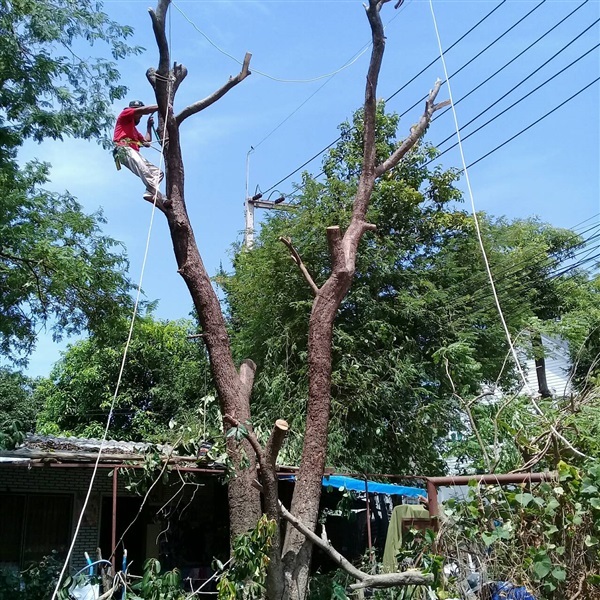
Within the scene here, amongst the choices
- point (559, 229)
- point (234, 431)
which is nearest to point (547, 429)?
point (234, 431)

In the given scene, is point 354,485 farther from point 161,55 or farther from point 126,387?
point 126,387

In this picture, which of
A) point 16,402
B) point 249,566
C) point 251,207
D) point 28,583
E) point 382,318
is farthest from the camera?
point 16,402

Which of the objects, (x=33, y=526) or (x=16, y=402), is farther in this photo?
(x=16, y=402)

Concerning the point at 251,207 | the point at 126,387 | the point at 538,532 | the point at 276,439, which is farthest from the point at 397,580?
the point at 126,387

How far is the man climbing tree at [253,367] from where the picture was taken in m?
5.15

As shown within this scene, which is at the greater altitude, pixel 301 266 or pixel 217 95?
pixel 217 95

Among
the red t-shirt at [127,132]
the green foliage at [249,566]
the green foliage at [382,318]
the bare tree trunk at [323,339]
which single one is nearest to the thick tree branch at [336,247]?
the bare tree trunk at [323,339]

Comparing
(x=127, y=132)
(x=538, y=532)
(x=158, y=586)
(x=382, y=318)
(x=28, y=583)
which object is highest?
(x=127, y=132)

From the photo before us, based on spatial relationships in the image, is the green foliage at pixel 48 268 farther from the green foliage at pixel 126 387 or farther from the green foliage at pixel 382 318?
the green foliage at pixel 126 387

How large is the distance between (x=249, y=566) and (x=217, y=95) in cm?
382

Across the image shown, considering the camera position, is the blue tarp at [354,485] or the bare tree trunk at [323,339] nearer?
the bare tree trunk at [323,339]

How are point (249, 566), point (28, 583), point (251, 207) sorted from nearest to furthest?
point (249, 566), point (28, 583), point (251, 207)

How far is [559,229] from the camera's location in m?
22.5

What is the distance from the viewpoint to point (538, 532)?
14.3ft
